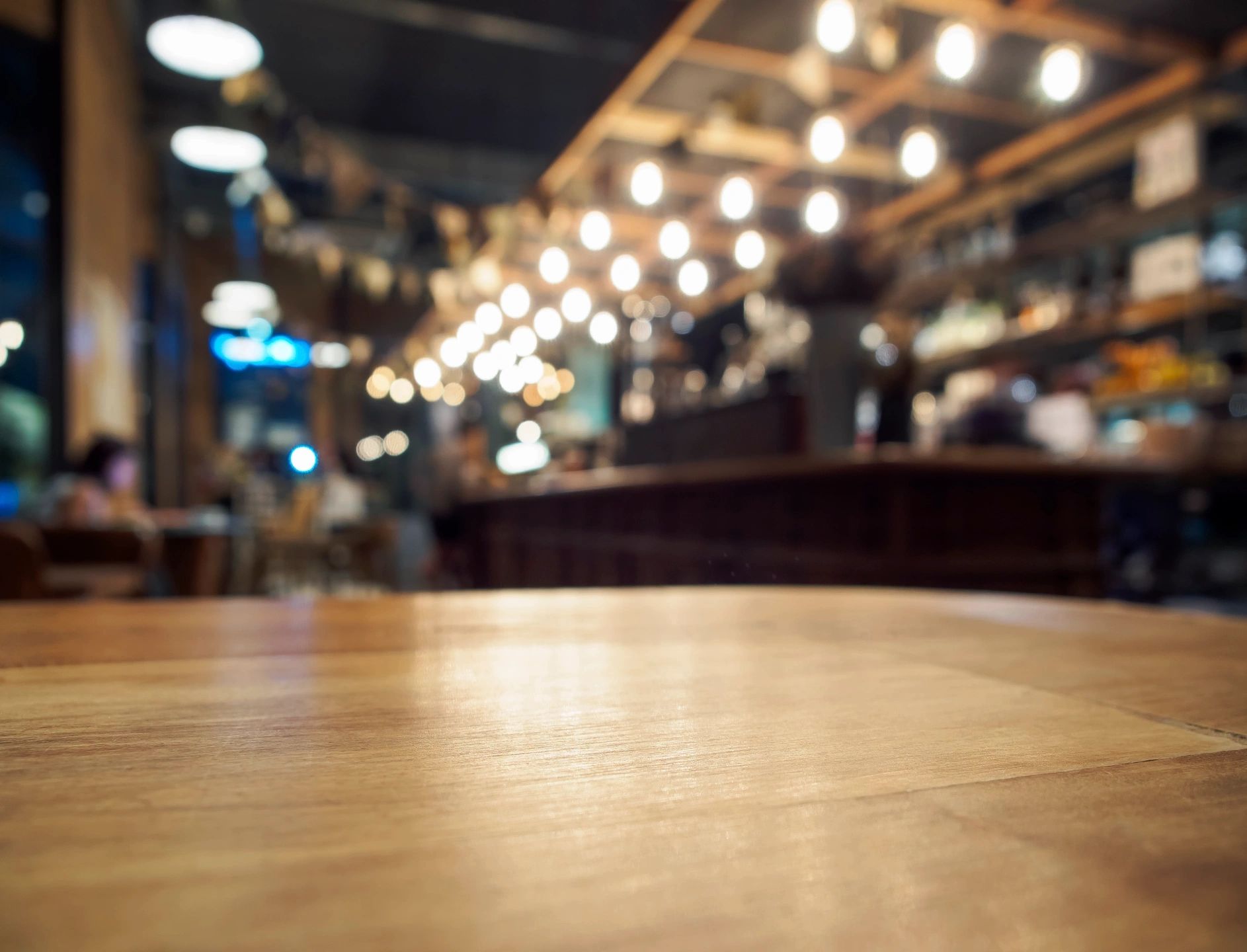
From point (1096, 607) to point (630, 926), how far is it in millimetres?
630

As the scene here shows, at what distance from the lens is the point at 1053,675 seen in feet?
1.21

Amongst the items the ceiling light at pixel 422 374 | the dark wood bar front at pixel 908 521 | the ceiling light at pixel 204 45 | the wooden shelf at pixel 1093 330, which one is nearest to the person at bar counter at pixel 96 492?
the ceiling light at pixel 422 374

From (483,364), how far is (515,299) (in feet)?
6.05

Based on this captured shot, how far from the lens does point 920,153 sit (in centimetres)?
438

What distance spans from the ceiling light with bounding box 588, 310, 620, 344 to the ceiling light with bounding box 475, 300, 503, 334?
107 centimetres

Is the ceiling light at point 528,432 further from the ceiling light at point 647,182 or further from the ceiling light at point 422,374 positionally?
the ceiling light at point 647,182

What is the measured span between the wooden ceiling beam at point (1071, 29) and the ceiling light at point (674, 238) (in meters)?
2.01

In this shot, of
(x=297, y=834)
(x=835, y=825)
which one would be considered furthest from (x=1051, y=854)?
(x=297, y=834)

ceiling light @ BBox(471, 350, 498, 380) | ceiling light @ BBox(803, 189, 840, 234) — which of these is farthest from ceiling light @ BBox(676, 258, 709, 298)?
ceiling light @ BBox(471, 350, 498, 380)

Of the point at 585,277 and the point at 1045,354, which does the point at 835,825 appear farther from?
the point at 585,277

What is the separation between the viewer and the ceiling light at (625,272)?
6.73m

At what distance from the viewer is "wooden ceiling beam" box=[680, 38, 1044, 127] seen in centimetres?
471

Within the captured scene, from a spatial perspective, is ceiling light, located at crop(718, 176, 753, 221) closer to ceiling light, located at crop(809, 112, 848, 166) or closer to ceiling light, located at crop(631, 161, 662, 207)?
ceiling light, located at crop(631, 161, 662, 207)

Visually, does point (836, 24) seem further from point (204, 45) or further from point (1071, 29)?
point (204, 45)
